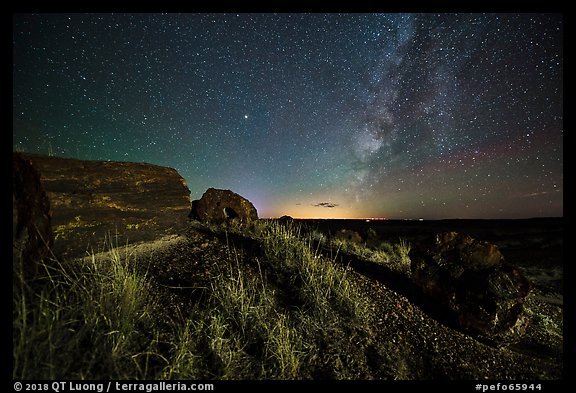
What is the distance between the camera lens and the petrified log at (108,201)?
350cm

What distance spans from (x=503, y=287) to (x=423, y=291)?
1.06 m

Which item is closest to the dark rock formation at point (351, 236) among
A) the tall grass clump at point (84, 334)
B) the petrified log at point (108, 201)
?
Result: the petrified log at point (108, 201)

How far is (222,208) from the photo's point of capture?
666 centimetres

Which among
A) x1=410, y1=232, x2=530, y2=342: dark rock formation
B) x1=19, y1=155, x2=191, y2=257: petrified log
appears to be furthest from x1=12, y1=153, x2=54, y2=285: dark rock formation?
x1=410, y1=232, x2=530, y2=342: dark rock formation

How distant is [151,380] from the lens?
204 cm

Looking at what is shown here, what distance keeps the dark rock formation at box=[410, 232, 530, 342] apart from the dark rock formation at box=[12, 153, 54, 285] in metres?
4.98

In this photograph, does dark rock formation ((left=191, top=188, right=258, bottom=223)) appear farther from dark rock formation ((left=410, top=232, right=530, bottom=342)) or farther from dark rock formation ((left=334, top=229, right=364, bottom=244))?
dark rock formation ((left=334, top=229, right=364, bottom=244))

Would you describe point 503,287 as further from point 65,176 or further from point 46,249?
point 65,176

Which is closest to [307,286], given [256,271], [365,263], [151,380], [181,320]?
[256,271]

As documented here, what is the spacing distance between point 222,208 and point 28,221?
4.13m

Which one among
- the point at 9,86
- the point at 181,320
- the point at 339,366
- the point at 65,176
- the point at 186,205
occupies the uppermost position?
the point at 9,86
